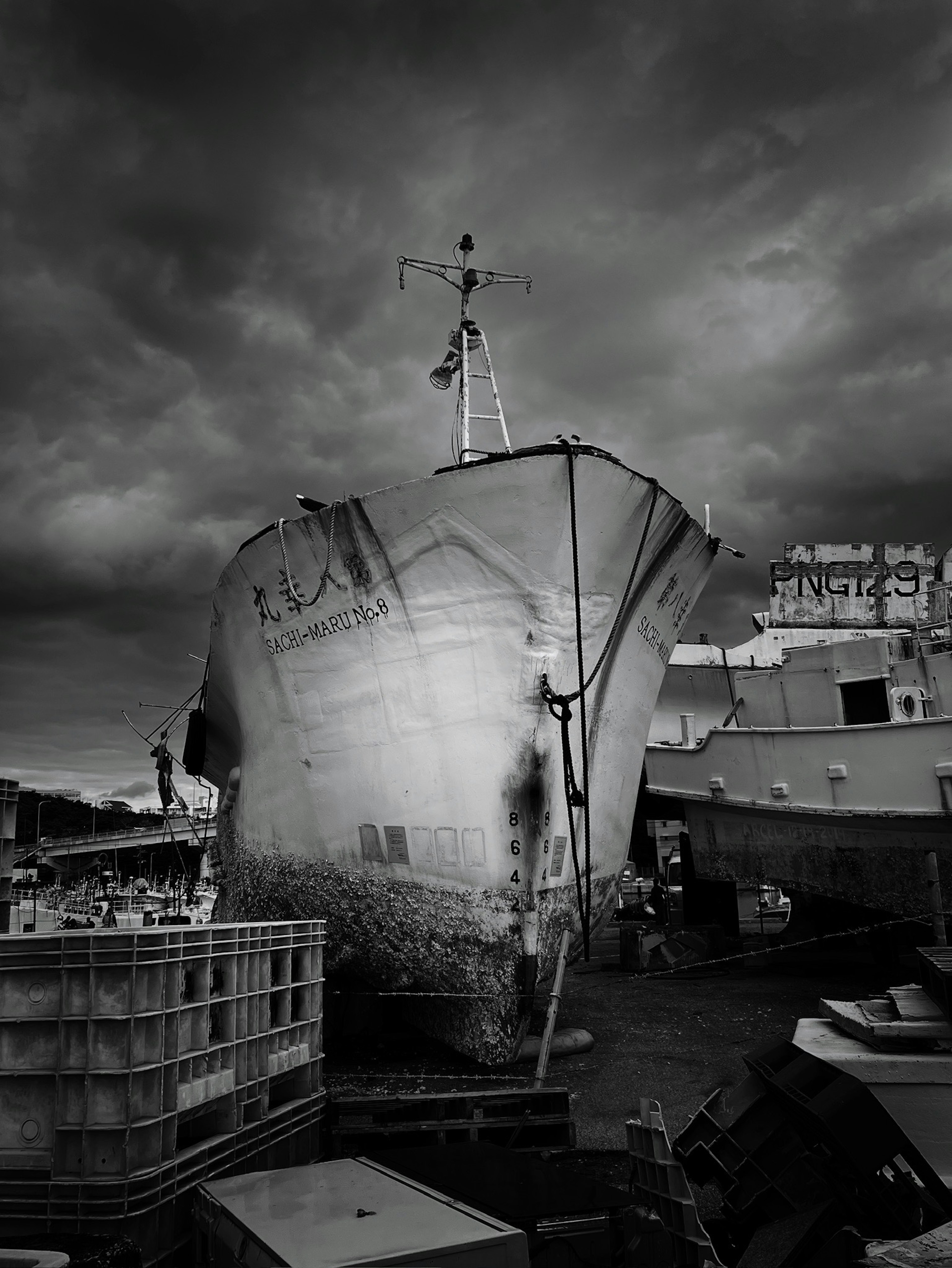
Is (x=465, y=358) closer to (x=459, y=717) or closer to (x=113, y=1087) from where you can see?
(x=459, y=717)

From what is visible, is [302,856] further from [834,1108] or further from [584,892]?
[834,1108]

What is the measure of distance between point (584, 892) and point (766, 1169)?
3.86 meters

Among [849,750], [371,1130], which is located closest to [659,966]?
[849,750]

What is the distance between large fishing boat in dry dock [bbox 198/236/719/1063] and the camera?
21.6ft

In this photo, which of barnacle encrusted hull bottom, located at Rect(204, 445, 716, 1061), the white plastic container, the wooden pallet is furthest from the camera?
barnacle encrusted hull bottom, located at Rect(204, 445, 716, 1061)

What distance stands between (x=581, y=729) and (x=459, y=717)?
108cm

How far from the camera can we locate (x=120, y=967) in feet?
9.94

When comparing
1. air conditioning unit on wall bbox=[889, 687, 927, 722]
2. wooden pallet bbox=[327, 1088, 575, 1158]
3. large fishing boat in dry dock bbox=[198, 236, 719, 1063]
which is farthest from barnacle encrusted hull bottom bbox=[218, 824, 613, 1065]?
air conditioning unit on wall bbox=[889, 687, 927, 722]

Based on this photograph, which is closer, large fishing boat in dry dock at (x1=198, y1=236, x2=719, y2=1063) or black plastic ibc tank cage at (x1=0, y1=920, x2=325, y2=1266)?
black plastic ibc tank cage at (x1=0, y1=920, x2=325, y2=1266)

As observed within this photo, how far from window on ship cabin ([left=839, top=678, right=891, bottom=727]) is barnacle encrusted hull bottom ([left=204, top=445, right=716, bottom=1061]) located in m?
4.99

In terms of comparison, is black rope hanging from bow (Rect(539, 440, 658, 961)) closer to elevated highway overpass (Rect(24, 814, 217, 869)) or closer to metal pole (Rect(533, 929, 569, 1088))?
metal pole (Rect(533, 929, 569, 1088))

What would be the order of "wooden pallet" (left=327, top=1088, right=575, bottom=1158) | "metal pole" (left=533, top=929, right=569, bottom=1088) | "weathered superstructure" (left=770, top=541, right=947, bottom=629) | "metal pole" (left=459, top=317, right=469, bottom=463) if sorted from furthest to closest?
"weathered superstructure" (left=770, top=541, right=947, bottom=629) → "metal pole" (left=459, top=317, right=469, bottom=463) → "metal pole" (left=533, top=929, right=569, bottom=1088) → "wooden pallet" (left=327, top=1088, right=575, bottom=1158)

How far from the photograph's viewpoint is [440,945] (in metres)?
6.60

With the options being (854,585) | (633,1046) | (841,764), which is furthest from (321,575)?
(854,585)
